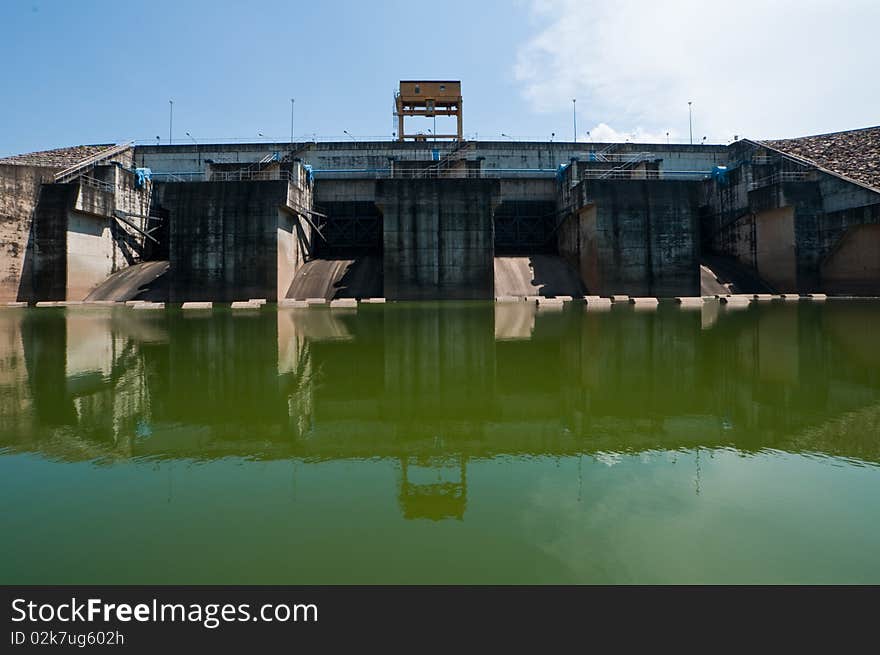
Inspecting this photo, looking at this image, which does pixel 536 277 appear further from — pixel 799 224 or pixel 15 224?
pixel 15 224

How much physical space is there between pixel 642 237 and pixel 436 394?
80.4 ft

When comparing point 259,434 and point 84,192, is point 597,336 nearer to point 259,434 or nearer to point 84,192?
point 259,434

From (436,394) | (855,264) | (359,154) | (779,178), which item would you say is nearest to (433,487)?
(436,394)

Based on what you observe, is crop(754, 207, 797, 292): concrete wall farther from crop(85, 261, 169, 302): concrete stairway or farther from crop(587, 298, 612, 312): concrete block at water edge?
crop(85, 261, 169, 302): concrete stairway

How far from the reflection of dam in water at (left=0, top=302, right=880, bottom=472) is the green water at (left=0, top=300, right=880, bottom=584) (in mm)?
39

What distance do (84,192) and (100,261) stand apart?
3621mm

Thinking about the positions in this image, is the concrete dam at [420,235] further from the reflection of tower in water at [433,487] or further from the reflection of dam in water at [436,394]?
the reflection of tower in water at [433,487]

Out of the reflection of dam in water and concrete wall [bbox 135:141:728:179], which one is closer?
the reflection of dam in water

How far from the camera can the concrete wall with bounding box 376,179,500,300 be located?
26.8m

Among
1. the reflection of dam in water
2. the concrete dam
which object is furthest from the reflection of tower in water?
the concrete dam

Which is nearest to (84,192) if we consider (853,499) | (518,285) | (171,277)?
(171,277)

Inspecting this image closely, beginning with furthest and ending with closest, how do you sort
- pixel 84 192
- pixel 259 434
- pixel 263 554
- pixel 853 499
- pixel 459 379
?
pixel 84 192, pixel 459 379, pixel 259 434, pixel 853 499, pixel 263 554

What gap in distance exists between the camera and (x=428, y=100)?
35625 millimetres
